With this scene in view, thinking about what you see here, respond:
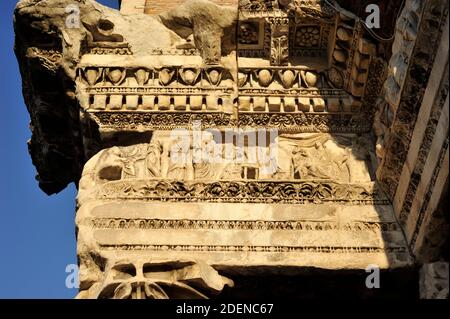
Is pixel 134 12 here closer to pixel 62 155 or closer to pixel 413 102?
pixel 62 155

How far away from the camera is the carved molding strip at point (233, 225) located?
7863 millimetres

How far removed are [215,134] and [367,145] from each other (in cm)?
156

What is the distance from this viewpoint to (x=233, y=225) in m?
7.88

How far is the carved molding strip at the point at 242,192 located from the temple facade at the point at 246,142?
15 millimetres

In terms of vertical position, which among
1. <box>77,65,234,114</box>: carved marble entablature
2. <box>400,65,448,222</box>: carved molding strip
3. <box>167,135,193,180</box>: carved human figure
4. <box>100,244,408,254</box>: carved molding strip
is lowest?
<box>100,244,408,254</box>: carved molding strip

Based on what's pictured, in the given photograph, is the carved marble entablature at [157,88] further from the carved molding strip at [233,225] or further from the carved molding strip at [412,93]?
the carved molding strip at [412,93]

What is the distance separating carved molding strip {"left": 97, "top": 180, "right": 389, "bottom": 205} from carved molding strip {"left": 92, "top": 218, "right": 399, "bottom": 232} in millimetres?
289

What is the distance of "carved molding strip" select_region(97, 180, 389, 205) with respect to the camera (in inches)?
321

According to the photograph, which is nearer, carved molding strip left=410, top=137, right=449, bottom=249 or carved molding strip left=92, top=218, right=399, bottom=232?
carved molding strip left=410, top=137, right=449, bottom=249

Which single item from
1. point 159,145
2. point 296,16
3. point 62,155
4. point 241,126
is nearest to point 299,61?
point 296,16

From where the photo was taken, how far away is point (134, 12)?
11.0 metres

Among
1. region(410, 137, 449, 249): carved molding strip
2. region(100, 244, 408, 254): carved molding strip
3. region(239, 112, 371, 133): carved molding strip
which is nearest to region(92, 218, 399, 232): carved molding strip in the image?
region(100, 244, 408, 254): carved molding strip

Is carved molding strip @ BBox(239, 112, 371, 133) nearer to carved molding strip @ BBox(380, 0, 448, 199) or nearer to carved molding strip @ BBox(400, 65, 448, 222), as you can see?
carved molding strip @ BBox(380, 0, 448, 199)

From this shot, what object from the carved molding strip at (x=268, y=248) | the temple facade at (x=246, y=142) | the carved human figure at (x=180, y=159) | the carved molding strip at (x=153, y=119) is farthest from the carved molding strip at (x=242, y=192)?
the carved molding strip at (x=153, y=119)
